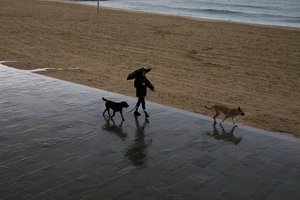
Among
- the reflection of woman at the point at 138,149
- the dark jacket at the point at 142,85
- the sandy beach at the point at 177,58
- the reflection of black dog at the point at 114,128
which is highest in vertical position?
the dark jacket at the point at 142,85

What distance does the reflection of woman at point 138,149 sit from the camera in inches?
324

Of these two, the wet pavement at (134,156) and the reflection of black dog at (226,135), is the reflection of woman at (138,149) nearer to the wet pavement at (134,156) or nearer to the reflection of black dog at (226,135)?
the wet pavement at (134,156)

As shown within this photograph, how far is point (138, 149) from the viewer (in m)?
8.71

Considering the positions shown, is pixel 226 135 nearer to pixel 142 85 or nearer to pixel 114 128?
pixel 142 85

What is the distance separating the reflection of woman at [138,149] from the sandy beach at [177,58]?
9.09 feet

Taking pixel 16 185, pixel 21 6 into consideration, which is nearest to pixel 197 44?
pixel 16 185

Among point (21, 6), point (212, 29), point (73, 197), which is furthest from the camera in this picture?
point (21, 6)

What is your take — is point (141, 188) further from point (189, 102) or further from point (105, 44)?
point (105, 44)

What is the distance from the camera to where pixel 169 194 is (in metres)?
6.92

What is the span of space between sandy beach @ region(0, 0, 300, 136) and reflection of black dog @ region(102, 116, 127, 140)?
263cm

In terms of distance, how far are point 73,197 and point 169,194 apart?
1529 millimetres

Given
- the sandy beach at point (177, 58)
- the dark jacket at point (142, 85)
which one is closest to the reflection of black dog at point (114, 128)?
the dark jacket at point (142, 85)

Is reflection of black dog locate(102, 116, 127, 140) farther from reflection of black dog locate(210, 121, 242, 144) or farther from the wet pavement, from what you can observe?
reflection of black dog locate(210, 121, 242, 144)

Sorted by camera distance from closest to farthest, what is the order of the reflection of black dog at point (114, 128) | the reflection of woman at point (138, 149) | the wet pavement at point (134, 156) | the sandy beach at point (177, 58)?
1. the wet pavement at point (134, 156)
2. the reflection of woman at point (138, 149)
3. the reflection of black dog at point (114, 128)
4. the sandy beach at point (177, 58)
